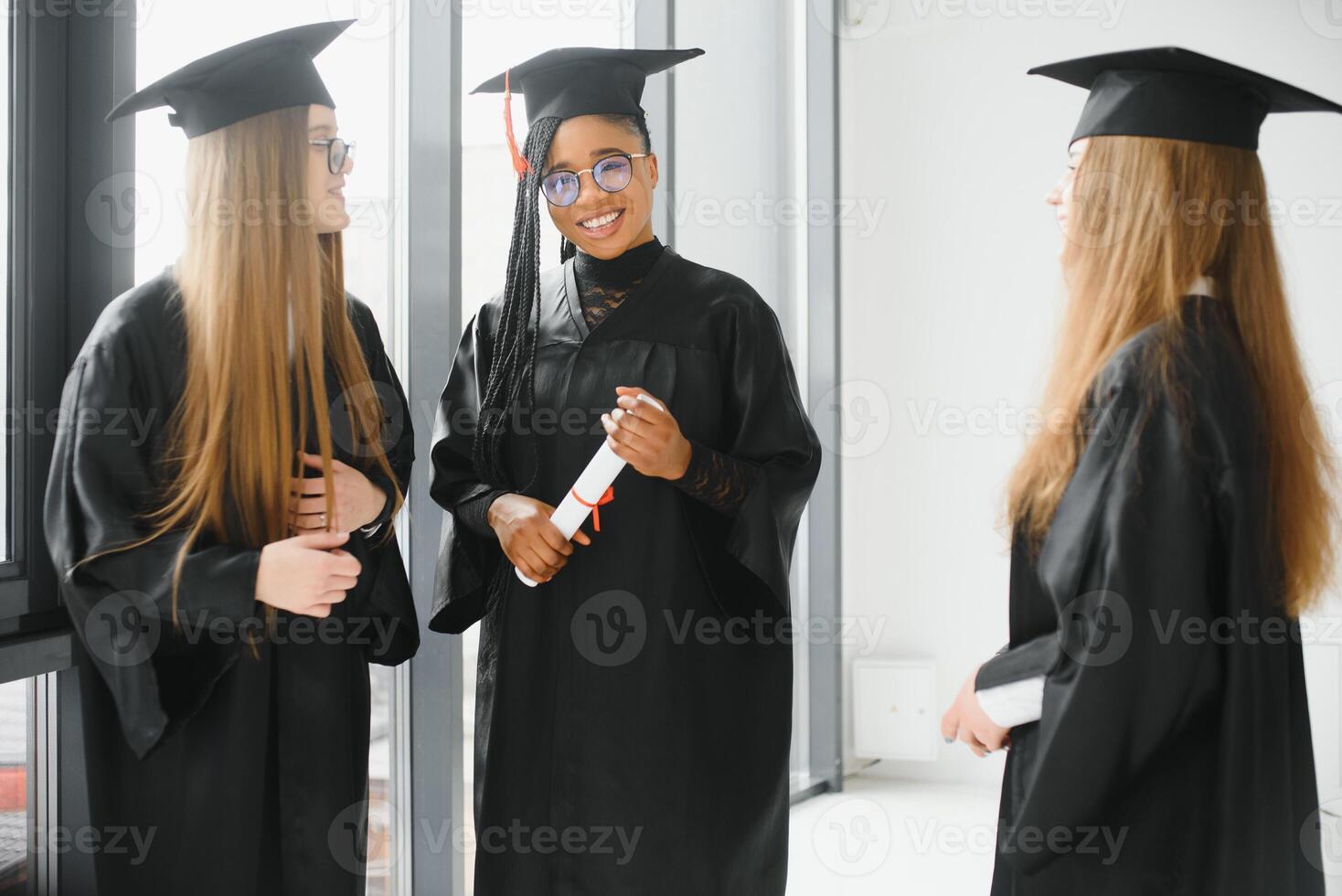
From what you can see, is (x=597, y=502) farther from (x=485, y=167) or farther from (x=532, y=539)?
(x=485, y=167)

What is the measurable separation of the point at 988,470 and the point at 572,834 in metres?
2.55

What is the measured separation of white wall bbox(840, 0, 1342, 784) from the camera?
387 cm

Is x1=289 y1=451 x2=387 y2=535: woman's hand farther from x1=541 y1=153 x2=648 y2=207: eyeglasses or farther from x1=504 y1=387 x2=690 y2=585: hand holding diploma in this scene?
x1=541 y1=153 x2=648 y2=207: eyeglasses

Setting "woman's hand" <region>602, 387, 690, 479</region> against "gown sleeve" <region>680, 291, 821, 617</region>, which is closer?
"woman's hand" <region>602, 387, 690, 479</region>

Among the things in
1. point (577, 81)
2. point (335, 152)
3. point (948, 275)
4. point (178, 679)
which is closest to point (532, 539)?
point (178, 679)

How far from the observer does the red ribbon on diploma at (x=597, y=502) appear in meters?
1.76

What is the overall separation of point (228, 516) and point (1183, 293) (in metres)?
1.45

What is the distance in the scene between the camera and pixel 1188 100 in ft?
4.95

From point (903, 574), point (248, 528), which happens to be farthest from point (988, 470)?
point (248, 528)

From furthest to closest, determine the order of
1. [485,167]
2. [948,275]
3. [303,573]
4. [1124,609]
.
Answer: [948,275] → [485,167] → [303,573] → [1124,609]

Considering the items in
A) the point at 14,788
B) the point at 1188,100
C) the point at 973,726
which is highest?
the point at 1188,100

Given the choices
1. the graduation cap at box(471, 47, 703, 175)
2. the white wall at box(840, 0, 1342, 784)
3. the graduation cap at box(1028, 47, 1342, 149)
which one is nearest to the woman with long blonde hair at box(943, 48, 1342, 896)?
the graduation cap at box(1028, 47, 1342, 149)

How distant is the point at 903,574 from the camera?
4059 mm

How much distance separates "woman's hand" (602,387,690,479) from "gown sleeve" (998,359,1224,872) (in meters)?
0.62
